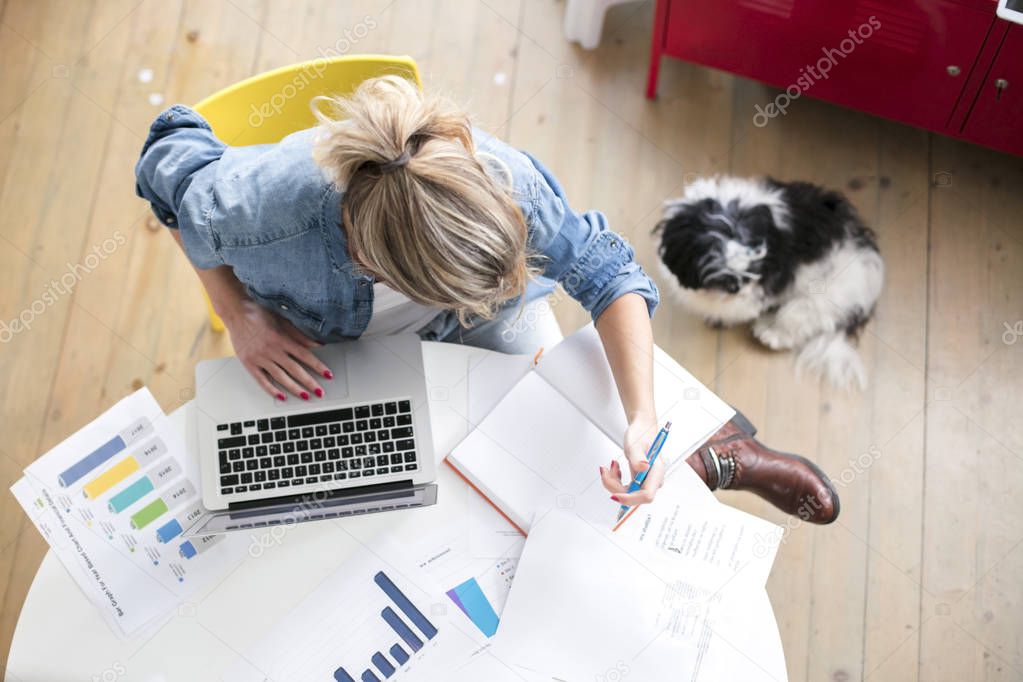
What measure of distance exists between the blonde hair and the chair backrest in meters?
0.33

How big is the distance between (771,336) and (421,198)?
134 cm

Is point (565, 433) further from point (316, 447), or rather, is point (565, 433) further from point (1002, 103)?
point (1002, 103)

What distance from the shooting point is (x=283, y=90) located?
4.74 feet

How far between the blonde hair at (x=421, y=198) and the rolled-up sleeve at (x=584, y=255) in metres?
0.22

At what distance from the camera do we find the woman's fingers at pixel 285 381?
130 cm

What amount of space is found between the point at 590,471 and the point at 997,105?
1.33 m

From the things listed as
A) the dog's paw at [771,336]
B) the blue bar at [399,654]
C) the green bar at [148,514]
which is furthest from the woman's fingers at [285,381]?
the dog's paw at [771,336]

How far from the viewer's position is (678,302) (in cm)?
220

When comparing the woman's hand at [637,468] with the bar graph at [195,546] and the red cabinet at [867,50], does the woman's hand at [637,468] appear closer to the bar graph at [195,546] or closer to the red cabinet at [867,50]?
the bar graph at [195,546]

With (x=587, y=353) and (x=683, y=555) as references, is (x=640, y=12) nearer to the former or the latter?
(x=587, y=353)

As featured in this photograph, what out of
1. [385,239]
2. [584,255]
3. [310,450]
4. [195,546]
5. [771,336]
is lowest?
[771,336]

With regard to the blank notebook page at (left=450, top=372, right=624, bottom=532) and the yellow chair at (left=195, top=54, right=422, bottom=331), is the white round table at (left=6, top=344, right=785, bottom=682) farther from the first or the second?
the yellow chair at (left=195, top=54, right=422, bottom=331)

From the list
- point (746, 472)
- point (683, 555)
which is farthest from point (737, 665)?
point (746, 472)

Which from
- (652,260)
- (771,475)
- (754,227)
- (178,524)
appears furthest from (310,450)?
(652,260)
